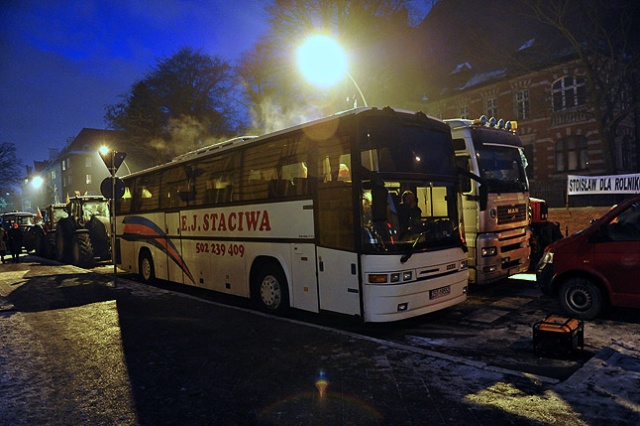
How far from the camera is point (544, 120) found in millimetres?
32656

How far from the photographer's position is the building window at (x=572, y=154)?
101 ft

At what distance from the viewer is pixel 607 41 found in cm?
2225

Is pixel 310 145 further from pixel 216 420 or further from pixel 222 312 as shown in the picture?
pixel 216 420

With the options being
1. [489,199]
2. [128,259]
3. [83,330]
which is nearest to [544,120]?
[489,199]

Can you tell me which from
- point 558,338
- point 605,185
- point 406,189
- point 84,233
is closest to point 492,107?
point 605,185

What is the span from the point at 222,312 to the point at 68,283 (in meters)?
7.16

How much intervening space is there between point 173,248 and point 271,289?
14.3ft

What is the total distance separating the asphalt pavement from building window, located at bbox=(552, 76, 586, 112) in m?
28.3

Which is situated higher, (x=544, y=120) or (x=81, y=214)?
(x=544, y=120)

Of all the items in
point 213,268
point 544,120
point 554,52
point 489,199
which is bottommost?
point 213,268

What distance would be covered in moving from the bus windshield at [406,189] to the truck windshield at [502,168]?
234cm

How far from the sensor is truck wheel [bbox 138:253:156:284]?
13.3m

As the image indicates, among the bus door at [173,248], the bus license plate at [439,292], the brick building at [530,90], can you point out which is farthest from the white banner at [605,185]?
the bus door at [173,248]

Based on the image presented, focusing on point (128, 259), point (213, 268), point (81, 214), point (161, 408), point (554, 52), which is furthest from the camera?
point (554, 52)
